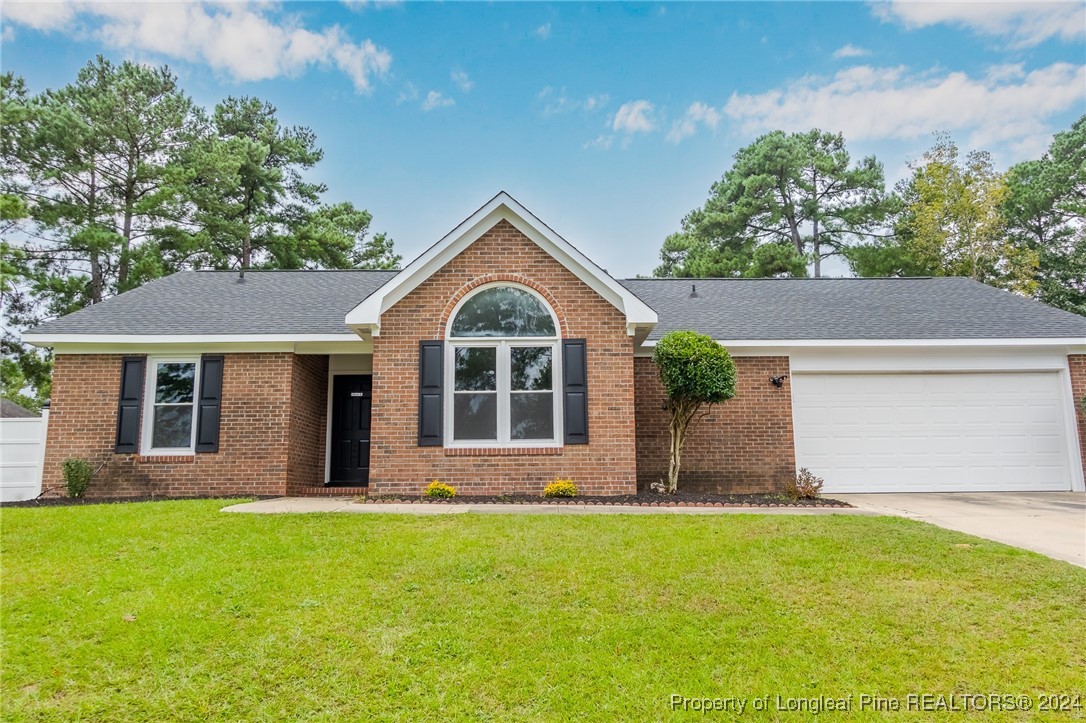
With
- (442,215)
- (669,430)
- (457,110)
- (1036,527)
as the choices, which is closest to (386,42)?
(457,110)

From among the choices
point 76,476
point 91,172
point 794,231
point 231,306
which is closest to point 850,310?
point 231,306

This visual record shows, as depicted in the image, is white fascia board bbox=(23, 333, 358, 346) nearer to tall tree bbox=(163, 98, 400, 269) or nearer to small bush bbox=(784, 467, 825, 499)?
small bush bbox=(784, 467, 825, 499)

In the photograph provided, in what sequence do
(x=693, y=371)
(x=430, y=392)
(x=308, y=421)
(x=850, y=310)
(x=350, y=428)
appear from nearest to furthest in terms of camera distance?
(x=693, y=371)
(x=430, y=392)
(x=308, y=421)
(x=350, y=428)
(x=850, y=310)

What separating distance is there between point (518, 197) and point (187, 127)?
844 inches

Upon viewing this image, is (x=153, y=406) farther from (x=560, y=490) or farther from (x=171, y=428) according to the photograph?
(x=560, y=490)

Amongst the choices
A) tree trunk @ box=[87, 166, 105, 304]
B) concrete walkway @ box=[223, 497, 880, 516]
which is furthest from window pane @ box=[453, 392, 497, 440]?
tree trunk @ box=[87, 166, 105, 304]

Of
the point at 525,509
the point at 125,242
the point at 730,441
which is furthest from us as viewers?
the point at 125,242

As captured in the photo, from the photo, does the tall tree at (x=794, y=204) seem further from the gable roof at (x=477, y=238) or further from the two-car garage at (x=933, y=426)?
the gable roof at (x=477, y=238)

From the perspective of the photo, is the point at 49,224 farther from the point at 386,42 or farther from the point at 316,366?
the point at 316,366

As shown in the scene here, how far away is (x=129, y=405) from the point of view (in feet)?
34.2

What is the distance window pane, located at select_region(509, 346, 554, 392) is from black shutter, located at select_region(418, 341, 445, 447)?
115 cm

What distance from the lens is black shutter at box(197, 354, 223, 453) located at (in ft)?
34.1

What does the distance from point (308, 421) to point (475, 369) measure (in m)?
3.72

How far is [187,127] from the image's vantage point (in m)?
24.8
